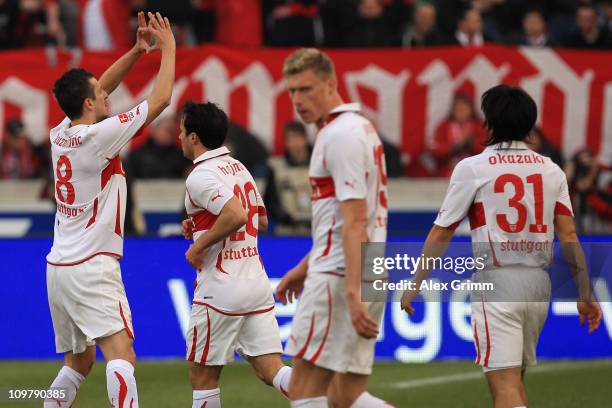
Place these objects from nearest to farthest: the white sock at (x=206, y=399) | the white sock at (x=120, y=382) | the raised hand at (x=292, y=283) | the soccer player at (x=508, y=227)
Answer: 1. the raised hand at (x=292, y=283)
2. the soccer player at (x=508, y=227)
3. the white sock at (x=120, y=382)
4. the white sock at (x=206, y=399)

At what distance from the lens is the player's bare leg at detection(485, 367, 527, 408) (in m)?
6.20

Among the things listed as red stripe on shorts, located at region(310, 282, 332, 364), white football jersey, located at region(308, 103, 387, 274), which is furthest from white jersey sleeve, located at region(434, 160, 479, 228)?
red stripe on shorts, located at region(310, 282, 332, 364)

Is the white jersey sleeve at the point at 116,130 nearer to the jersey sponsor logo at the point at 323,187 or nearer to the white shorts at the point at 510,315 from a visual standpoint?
the jersey sponsor logo at the point at 323,187

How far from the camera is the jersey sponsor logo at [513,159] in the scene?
6.39 metres

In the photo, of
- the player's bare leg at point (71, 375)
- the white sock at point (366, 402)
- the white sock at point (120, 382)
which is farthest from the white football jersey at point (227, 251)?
the white sock at point (366, 402)

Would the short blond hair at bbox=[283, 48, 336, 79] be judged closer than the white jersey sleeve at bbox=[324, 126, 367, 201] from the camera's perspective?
No

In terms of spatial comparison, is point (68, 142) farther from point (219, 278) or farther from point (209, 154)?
point (219, 278)

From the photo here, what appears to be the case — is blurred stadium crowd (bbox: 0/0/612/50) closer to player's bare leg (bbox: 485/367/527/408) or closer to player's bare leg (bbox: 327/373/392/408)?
player's bare leg (bbox: 485/367/527/408)

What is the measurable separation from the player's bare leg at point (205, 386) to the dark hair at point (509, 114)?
2.07m

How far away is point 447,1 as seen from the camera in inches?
618

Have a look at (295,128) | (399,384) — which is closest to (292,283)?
(399,384)

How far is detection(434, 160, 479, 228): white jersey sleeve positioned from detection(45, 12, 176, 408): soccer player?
70.2 inches

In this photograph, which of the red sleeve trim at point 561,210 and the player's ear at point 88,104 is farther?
the player's ear at point 88,104

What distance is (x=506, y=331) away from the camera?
629cm
